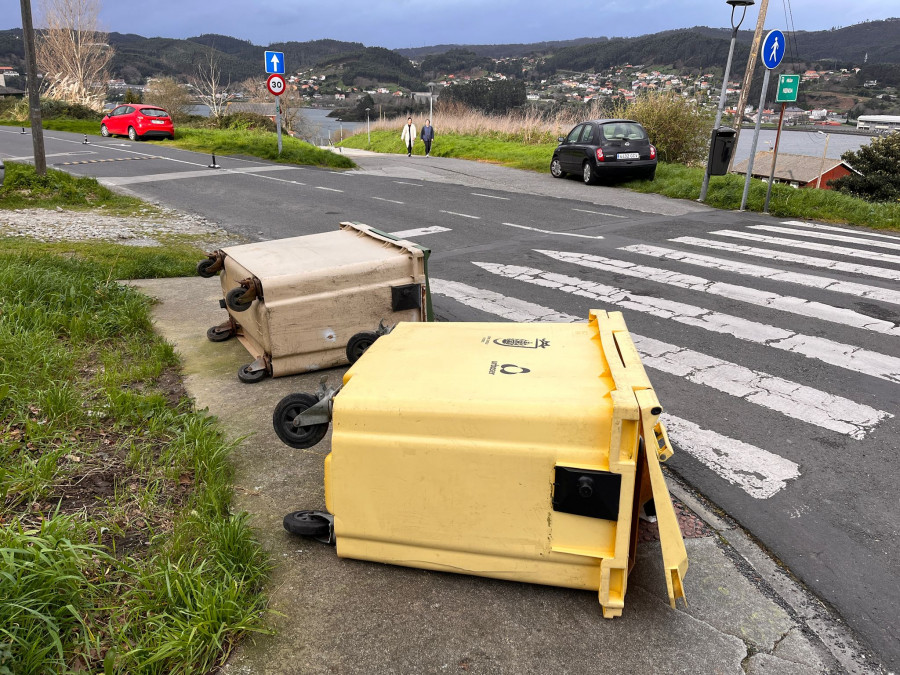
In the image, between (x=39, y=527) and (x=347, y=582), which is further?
(x=39, y=527)

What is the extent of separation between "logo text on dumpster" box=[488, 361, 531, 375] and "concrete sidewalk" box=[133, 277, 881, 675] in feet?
2.91

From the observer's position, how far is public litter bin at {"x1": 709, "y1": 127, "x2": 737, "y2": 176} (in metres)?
14.2

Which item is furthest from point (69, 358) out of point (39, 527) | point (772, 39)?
point (772, 39)

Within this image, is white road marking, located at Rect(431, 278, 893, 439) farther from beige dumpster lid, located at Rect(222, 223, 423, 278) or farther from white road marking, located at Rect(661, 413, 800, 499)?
beige dumpster lid, located at Rect(222, 223, 423, 278)

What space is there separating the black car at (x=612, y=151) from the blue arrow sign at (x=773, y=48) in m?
4.10

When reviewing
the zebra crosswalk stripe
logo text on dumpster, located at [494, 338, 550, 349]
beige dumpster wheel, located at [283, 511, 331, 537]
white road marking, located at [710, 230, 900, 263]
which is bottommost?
beige dumpster wheel, located at [283, 511, 331, 537]

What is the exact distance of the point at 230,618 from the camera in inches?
99.5

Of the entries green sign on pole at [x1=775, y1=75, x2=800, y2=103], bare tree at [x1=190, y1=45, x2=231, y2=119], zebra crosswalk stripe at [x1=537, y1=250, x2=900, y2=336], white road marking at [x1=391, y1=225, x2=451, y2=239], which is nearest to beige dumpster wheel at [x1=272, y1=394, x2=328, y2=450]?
zebra crosswalk stripe at [x1=537, y1=250, x2=900, y2=336]

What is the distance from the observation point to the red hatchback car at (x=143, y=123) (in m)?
30.2

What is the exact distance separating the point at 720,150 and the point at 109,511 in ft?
46.5

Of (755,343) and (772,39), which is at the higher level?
(772,39)

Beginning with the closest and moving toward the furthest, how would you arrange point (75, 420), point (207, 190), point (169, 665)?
point (169, 665), point (75, 420), point (207, 190)

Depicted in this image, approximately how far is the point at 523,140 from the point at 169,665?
28194 millimetres

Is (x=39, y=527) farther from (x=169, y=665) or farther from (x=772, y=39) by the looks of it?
(x=772, y=39)
